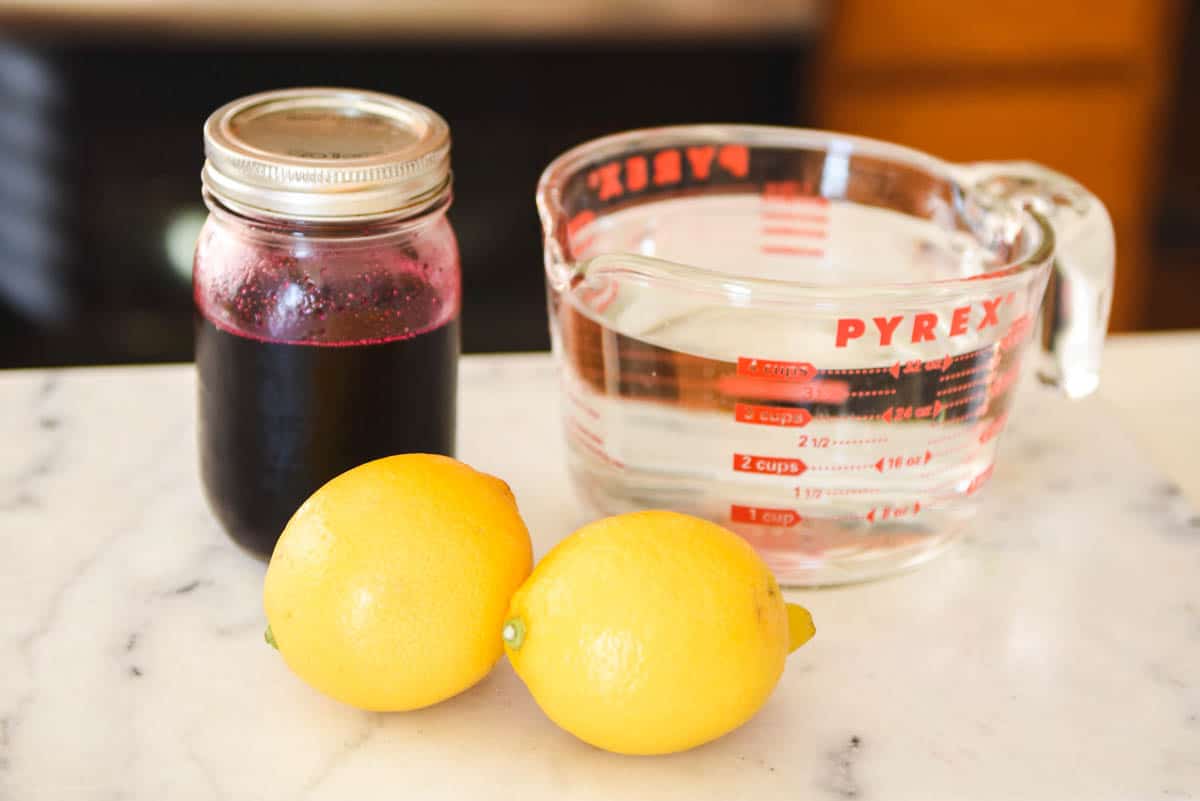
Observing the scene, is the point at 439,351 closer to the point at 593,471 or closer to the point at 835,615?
the point at 593,471

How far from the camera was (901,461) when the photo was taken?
66 cm

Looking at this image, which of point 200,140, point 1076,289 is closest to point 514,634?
point 1076,289

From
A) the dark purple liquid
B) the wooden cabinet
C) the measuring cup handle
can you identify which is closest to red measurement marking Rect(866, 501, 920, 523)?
the measuring cup handle

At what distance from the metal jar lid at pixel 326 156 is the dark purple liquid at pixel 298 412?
7 centimetres

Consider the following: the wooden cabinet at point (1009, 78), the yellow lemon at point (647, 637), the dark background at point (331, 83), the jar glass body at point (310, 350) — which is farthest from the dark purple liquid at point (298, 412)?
the wooden cabinet at point (1009, 78)

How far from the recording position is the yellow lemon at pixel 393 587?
53 cm

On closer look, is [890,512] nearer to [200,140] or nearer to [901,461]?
[901,461]

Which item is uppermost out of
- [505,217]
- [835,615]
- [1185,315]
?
[835,615]

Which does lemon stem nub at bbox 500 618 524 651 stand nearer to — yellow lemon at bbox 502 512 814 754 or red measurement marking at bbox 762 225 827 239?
yellow lemon at bbox 502 512 814 754

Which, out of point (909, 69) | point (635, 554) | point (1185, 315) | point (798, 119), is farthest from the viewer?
point (1185, 315)

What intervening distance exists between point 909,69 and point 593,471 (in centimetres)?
134

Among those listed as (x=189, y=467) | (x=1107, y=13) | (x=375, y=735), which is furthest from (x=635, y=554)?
(x=1107, y=13)

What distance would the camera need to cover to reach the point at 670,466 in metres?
0.68

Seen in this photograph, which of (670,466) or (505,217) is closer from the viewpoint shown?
(670,466)
